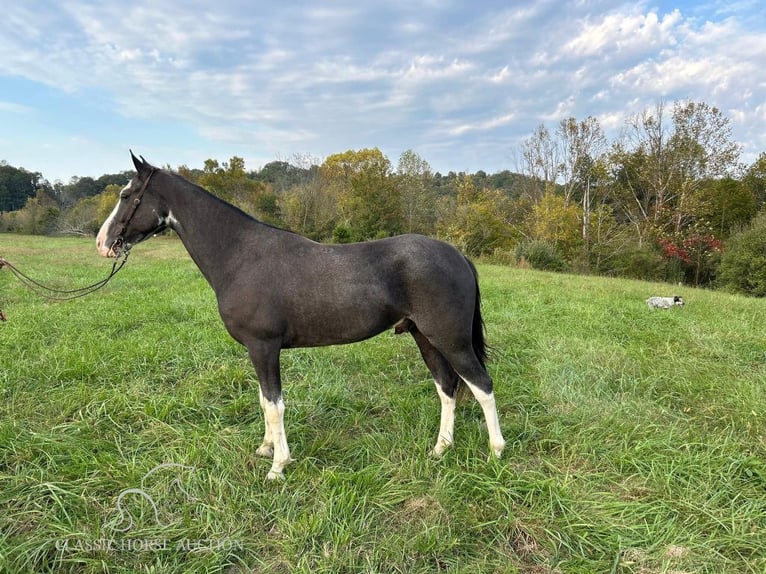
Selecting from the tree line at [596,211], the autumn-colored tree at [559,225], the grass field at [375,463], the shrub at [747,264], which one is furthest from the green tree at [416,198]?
the grass field at [375,463]

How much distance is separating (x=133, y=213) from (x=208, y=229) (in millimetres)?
510

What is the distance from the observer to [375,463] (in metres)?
2.64

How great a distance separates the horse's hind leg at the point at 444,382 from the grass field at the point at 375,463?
0.13m

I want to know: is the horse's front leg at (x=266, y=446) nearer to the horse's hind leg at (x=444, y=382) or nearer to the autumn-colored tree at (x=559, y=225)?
the horse's hind leg at (x=444, y=382)

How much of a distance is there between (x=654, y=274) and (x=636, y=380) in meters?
18.5

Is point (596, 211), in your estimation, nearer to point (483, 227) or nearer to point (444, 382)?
point (483, 227)

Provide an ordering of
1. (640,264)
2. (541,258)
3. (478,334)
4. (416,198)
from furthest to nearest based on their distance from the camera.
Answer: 1. (416,198)
2. (640,264)
3. (541,258)
4. (478,334)

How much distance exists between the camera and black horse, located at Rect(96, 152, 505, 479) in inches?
101

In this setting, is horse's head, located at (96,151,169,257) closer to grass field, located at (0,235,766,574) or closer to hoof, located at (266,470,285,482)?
grass field, located at (0,235,766,574)

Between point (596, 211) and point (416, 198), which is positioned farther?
point (416, 198)

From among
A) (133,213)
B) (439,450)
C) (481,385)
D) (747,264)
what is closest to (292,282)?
(133,213)

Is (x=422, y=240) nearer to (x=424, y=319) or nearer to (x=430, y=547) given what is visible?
(x=424, y=319)

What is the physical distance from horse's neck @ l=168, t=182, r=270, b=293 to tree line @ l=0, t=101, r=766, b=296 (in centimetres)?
1713

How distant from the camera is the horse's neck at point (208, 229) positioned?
8.91 feet
